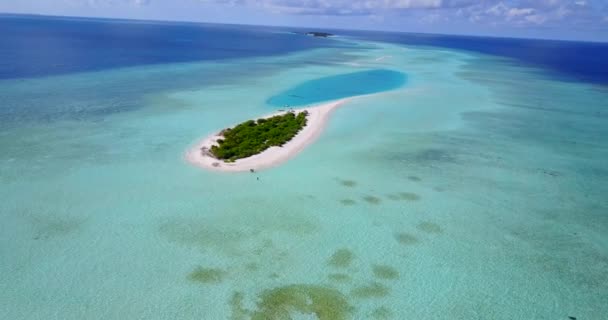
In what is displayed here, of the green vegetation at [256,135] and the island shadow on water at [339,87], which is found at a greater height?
the island shadow on water at [339,87]

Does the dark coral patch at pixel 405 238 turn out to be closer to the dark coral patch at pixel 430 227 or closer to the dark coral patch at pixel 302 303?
the dark coral patch at pixel 430 227

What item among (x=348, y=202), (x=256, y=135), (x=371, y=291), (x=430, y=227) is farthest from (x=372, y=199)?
(x=256, y=135)

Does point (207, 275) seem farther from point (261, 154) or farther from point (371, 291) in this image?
point (261, 154)

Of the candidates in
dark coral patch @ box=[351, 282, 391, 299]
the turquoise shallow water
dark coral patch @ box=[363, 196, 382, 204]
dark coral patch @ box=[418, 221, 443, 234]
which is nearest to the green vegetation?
the turquoise shallow water

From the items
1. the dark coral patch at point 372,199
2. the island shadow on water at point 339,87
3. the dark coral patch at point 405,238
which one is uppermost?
the island shadow on water at point 339,87

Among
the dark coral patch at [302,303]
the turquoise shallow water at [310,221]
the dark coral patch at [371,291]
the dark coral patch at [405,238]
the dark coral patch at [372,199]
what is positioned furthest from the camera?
the dark coral patch at [372,199]

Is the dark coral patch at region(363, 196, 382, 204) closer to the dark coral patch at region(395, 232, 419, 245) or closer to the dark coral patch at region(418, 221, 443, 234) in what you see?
the dark coral patch at region(418, 221, 443, 234)

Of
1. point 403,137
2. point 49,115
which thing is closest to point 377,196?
point 403,137

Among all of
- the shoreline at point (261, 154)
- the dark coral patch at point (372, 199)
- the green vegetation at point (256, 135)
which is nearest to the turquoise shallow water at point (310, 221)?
the dark coral patch at point (372, 199)
